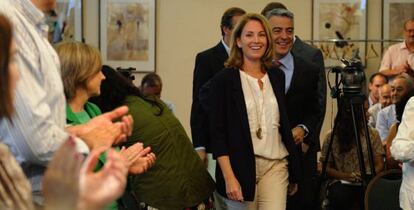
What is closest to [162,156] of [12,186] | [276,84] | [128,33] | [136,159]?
[276,84]

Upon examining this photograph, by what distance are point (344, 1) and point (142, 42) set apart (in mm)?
1907

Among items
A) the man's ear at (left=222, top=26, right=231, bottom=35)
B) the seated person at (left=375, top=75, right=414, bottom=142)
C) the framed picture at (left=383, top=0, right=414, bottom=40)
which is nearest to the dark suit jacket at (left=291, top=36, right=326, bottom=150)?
the man's ear at (left=222, top=26, right=231, bottom=35)

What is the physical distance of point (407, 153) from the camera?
3.53m

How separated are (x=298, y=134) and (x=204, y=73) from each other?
0.67m

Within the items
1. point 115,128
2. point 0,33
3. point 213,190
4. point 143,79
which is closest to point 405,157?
point 213,190

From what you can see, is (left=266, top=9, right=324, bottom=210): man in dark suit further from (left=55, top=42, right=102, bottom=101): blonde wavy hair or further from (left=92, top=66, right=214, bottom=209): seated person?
(left=55, top=42, right=102, bottom=101): blonde wavy hair

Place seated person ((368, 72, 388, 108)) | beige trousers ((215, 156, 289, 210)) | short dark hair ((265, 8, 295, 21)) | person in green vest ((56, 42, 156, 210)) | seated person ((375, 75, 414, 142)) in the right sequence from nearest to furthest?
person in green vest ((56, 42, 156, 210))
beige trousers ((215, 156, 289, 210))
short dark hair ((265, 8, 295, 21))
seated person ((375, 75, 414, 142))
seated person ((368, 72, 388, 108))

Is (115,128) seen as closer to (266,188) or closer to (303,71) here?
(266,188)

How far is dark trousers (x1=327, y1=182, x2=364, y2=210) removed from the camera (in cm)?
481

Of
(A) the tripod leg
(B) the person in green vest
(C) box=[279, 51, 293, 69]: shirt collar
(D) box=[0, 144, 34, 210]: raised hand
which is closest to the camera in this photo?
(D) box=[0, 144, 34, 210]: raised hand

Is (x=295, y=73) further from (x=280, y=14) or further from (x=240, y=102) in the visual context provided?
(x=240, y=102)

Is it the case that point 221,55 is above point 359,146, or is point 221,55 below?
above

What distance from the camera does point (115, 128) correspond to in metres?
1.99

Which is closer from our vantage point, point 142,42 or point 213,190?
point 213,190
